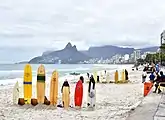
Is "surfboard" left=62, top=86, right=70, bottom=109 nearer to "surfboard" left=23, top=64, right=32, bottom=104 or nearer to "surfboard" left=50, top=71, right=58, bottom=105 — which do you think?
"surfboard" left=50, top=71, right=58, bottom=105

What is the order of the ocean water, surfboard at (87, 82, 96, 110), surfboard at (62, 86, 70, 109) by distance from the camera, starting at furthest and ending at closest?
the ocean water < surfboard at (62, 86, 70, 109) < surfboard at (87, 82, 96, 110)

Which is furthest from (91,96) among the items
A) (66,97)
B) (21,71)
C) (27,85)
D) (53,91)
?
(21,71)

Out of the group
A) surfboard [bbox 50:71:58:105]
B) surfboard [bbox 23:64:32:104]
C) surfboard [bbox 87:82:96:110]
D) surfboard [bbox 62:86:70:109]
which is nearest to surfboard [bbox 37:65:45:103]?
surfboard [bbox 50:71:58:105]

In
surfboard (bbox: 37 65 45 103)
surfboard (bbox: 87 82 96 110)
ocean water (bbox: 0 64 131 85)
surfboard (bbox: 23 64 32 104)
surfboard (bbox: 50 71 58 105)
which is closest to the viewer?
surfboard (bbox: 87 82 96 110)

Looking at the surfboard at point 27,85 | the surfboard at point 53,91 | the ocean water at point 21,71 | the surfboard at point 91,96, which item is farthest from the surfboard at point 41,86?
the ocean water at point 21,71

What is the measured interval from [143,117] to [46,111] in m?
4.65

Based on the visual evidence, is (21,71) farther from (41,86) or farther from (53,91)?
(53,91)

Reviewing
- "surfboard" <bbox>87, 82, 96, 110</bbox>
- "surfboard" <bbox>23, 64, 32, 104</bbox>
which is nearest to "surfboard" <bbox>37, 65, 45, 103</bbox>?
"surfboard" <bbox>23, 64, 32, 104</bbox>

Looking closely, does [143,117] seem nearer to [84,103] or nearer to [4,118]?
[4,118]

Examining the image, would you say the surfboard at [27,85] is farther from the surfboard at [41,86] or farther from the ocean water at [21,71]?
the ocean water at [21,71]

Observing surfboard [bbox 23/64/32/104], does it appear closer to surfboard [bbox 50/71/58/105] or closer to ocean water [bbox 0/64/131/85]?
surfboard [bbox 50/71/58/105]

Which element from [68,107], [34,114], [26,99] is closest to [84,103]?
[68,107]

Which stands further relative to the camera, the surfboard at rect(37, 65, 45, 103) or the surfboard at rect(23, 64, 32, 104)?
the surfboard at rect(23, 64, 32, 104)

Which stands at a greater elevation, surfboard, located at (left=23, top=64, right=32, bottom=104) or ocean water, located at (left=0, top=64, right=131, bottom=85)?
surfboard, located at (left=23, top=64, right=32, bottom=104)
